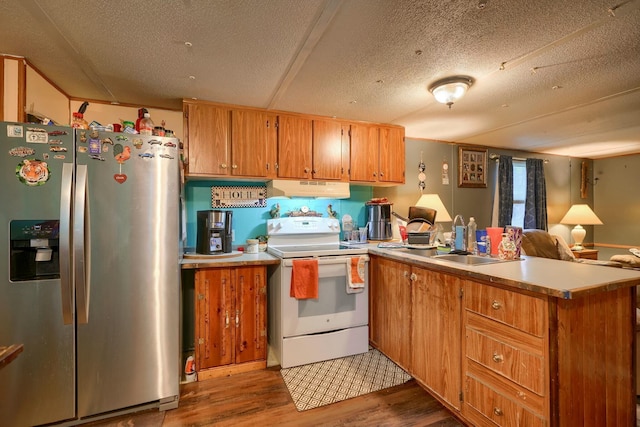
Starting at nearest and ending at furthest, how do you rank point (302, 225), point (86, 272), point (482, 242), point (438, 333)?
point (86, 272) < point (438, 333) < point (482, 242) < point (302, 225)

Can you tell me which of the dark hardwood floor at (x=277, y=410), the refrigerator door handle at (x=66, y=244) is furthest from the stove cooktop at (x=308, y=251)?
the refrigerator door handle at (x=66, y=244)

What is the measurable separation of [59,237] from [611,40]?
3.37 m

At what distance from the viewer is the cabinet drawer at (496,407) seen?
1390mm

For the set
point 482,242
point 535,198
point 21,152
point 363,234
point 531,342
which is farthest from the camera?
point 535,198

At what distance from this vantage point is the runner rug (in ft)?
6.73

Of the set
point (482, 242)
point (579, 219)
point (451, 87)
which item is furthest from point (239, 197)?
point (579, 219)

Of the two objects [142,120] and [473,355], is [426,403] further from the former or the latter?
[142,120]

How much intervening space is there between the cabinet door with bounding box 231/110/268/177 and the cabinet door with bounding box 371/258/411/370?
144cm

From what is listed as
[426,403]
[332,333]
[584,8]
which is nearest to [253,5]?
[584,8]

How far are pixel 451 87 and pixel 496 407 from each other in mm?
2067

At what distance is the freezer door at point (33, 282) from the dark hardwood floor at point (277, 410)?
0.38 m

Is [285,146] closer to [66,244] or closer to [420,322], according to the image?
[66,244]

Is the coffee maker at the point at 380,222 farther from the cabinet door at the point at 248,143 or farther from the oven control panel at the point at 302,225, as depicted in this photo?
the cabinet door at the point at 248,143

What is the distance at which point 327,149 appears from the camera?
3035 millimetres
